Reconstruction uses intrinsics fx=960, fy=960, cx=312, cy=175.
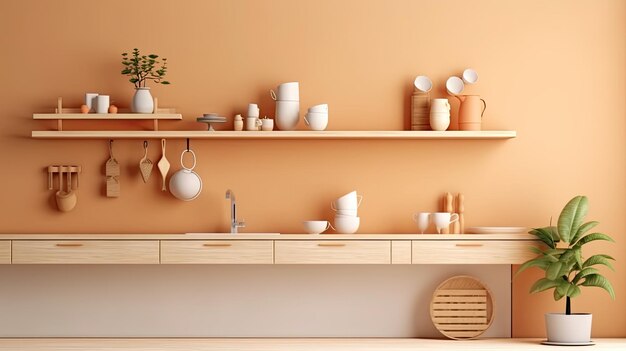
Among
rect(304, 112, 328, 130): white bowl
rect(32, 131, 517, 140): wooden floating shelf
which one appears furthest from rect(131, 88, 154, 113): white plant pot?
rect(304, 112, 328, 130): white bowl

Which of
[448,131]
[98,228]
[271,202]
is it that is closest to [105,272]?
[98,228]

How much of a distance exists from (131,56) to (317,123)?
3.98 feet

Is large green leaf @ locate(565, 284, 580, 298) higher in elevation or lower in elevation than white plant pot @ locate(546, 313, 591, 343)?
higher

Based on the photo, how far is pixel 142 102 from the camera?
5625mm

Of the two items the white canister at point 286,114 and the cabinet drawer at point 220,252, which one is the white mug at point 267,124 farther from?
the cabinet drawer at point 220,252

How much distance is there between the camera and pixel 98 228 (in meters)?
5.79

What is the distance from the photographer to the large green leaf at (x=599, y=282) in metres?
5.30

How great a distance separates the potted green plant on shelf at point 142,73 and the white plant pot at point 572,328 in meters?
2.65

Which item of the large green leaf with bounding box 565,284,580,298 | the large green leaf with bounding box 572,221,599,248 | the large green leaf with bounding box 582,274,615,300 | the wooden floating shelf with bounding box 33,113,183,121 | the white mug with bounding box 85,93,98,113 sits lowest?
the large green leaf with bounding box 565,284,580,298

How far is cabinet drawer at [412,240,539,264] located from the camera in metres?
5.45

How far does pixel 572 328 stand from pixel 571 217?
623 mm

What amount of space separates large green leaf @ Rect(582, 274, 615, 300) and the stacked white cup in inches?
74.7

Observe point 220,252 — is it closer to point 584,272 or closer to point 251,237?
point 251,237

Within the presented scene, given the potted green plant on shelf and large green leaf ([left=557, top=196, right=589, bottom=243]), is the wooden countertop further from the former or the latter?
the potted green plant on shelf
